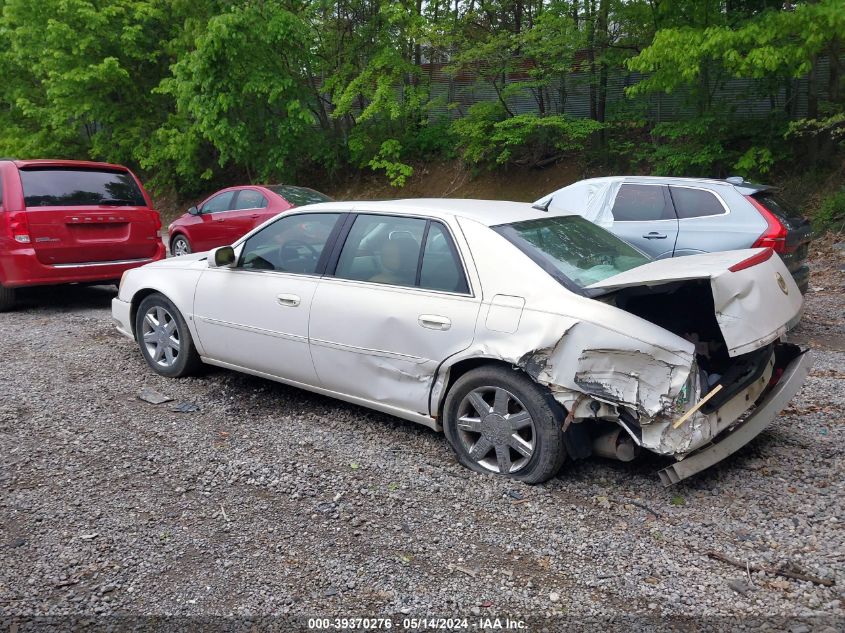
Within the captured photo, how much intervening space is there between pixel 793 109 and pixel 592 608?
13.8m

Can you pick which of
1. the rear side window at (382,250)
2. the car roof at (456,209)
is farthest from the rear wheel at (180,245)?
the rear side window at (382,250)

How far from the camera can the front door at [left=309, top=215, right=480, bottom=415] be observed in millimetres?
3854

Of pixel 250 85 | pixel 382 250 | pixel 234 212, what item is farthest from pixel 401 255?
pixel 250 85

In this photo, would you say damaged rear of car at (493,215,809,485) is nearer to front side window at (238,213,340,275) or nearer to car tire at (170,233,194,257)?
front side window at (238,213,340,275)

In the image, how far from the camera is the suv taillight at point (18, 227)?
7648 millimetres

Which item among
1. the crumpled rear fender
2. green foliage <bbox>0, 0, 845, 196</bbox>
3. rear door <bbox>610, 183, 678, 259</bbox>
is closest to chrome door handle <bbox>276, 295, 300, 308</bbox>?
the crumpled rear fender

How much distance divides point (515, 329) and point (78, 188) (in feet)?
22.2

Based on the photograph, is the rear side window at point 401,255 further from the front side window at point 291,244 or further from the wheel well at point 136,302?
the wheel well at point 136,302

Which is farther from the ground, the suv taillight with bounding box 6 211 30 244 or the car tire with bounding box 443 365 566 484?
the suv taillight with bounding box 6 211 30 244

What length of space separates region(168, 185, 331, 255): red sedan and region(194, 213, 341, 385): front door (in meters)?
6.43

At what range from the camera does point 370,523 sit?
3.31 metres

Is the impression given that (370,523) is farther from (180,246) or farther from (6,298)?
(180,246)

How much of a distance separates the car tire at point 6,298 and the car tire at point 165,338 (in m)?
3.58

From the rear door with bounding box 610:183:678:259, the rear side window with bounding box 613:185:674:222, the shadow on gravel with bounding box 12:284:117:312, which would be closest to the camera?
the rear door with bounding box 610:183:678:259
